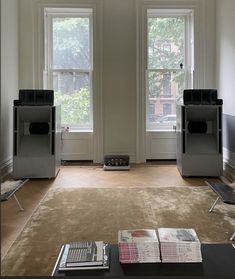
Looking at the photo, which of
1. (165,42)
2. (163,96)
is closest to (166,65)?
(165,42)

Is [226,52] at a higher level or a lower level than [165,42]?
lower

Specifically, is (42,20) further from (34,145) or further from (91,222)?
(91,222)

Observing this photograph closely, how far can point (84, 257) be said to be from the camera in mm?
1564

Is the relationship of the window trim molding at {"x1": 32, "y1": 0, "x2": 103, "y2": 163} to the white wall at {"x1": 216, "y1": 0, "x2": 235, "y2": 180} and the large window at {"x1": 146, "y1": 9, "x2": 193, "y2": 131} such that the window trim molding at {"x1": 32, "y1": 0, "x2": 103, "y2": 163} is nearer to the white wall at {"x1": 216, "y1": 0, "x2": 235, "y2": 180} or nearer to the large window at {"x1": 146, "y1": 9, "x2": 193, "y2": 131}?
the large window at {"x1": 146, "y1": 9, "x2": 193, "y2": 131}

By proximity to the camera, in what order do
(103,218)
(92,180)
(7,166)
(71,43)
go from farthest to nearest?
(71,43) < (7,166) < (92,180) < (103,218)

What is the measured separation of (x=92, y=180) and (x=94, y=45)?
2536mm

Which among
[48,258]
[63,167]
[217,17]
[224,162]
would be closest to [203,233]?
[48,258]

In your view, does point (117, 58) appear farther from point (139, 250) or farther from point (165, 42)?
point (139, 250)

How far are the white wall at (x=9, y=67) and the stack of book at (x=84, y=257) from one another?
363cm

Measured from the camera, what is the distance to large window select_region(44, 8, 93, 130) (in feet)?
21.1

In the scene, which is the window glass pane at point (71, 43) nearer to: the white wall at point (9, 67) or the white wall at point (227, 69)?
the white wall at point (9, 67)

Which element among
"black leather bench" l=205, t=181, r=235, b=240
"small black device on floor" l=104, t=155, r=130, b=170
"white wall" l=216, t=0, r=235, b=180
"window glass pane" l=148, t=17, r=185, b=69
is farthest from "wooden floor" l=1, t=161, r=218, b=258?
"window glass pane" l=148, t=17, r=185, b=69

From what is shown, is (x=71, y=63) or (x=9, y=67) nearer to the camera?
(x=9, y=67)

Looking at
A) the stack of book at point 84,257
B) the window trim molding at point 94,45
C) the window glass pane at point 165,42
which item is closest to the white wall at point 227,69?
the window glass pane at point 165,42
